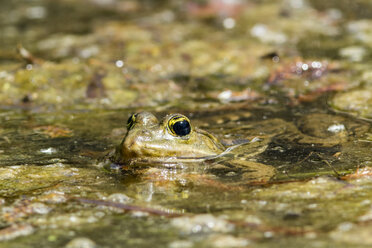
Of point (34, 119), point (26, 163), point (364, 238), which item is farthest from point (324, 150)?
point (34, 119)

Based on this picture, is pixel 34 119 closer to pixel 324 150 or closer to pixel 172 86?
pixel 172 86

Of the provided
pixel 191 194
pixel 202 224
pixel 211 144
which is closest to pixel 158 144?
pixel 211 144

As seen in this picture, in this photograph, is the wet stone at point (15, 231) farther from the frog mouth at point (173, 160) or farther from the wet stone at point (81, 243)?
the frog mouth at point (173, 160)

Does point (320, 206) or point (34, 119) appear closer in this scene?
point (320, 206)

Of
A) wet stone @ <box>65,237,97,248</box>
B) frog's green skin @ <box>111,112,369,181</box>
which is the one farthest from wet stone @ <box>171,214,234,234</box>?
frog's green skin @ <box>111,112,369,181</box>

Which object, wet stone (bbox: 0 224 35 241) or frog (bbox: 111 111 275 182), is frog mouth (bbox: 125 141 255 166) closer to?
frog (bbox: 111 111 275 182)

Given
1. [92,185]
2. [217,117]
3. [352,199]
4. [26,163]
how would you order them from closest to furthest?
1. [352,199]
2. [92,185]
3. [26,163]
4. [217,117]

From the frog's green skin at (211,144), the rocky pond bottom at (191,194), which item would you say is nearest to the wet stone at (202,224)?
the rocky pond bottom at (191,194)
